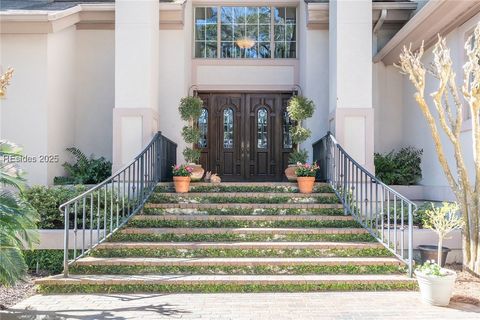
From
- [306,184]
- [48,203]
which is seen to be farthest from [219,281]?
[48,203]

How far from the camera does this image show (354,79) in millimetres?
7926

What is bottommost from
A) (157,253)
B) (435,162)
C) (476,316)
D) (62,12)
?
(476,316)

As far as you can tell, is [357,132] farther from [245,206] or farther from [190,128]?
[190,128]

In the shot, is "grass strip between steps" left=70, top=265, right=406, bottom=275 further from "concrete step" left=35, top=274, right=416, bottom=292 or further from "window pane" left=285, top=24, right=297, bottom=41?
"window pane" left=285, top=24, right=297, bottom=41

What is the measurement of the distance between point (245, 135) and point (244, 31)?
2.52m

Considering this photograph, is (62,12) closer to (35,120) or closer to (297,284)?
(35,120)

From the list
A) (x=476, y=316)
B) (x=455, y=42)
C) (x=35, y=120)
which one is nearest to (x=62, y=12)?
(x=35, y=120)

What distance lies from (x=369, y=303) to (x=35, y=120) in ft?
22.1

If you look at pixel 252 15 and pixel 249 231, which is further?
pixel 252 15

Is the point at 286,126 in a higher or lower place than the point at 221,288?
higher

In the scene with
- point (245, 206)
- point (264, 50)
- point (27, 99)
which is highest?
point (264, 50)

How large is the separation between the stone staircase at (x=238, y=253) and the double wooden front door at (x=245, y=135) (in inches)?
115

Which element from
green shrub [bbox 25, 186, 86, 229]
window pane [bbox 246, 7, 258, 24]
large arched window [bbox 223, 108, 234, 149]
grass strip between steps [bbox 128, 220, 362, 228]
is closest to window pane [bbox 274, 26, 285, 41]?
window pane [bbox 246, 7, 258, 24]

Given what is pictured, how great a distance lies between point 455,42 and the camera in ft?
24.5
